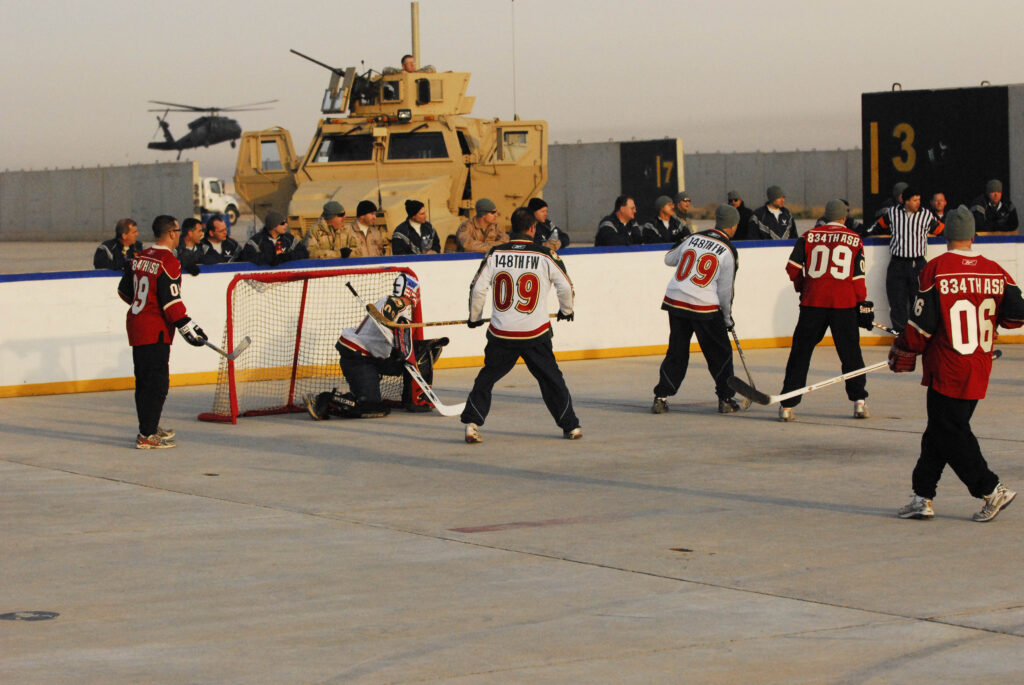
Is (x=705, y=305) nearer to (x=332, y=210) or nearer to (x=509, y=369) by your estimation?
(x=509, y=369)

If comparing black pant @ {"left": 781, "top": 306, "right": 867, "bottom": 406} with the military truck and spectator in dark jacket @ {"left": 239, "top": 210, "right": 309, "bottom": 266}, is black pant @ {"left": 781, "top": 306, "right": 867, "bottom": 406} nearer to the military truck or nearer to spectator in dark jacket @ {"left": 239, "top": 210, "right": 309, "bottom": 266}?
spectator in dark jacket @ {"left": 239, "top": 210, "right": 309, "bottom": 266}

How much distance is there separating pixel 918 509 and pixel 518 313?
4.10m

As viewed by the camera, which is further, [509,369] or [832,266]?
[832,266]

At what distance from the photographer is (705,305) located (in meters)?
13.4

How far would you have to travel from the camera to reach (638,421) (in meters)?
13.1

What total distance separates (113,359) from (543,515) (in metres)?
8.09

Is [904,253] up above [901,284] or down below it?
above

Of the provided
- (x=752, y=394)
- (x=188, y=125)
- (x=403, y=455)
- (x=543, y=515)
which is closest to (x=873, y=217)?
(x=752, y=394)

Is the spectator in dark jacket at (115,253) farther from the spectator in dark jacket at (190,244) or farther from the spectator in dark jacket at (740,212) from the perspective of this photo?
the spectator in dark jacket at (740,212)

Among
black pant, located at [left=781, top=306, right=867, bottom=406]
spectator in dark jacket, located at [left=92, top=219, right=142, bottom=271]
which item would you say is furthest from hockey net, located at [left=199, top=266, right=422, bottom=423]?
black pant, located at [left=781, top=306, right=867, bottom=406]

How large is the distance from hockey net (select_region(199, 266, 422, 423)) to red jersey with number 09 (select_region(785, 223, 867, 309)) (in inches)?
152

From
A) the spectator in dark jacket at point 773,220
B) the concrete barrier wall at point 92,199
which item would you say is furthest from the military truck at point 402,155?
the concrete barrier wall at point 92,199

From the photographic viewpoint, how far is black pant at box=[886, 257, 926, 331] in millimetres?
18797

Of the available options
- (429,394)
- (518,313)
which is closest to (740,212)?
(429,394)
